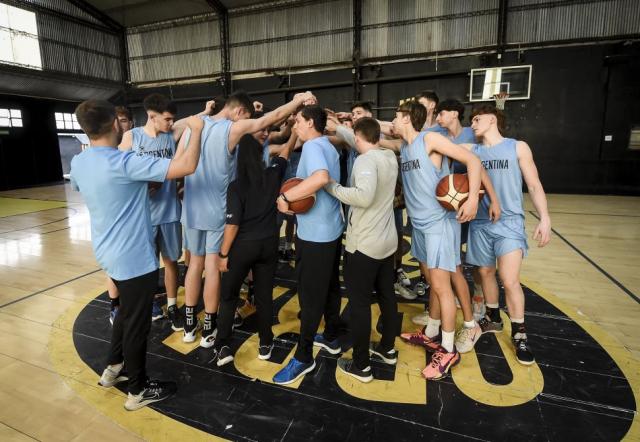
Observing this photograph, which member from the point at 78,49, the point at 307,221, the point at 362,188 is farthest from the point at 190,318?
the point at 78,49

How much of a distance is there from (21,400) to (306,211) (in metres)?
2.18

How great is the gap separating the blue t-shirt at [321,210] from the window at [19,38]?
48.2 feet

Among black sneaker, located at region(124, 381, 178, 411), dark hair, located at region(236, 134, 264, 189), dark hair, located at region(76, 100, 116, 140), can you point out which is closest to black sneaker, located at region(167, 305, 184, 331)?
black sneaker, located at region(124, 381, 178, 411)

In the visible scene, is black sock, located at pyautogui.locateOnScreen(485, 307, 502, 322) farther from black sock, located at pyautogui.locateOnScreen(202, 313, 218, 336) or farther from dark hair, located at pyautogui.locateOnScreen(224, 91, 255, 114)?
dark hair, located at pyautogui.locateOnScreen(224, 91, 255, 114)

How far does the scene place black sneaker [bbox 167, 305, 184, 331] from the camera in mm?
3220

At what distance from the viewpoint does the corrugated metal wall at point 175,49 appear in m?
14.1

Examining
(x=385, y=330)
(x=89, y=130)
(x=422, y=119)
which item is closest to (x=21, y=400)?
(x=89, y=130)

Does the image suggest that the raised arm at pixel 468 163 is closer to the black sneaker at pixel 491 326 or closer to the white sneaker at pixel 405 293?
the black sneaker at pixel 491 326

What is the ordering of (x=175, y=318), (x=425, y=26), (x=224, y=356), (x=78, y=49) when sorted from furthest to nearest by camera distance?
(x=78, y=49), (x=425, y=26), (x=175, y=318), (x=224, y=356)

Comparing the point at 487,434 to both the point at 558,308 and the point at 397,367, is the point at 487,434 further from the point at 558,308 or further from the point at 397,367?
the point at 558,308

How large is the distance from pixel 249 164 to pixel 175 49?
14.9 m

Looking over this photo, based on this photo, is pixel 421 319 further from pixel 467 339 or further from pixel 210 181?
pixel 210 181

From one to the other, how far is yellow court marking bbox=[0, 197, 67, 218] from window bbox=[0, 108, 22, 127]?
152 inches

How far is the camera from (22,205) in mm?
10133
